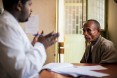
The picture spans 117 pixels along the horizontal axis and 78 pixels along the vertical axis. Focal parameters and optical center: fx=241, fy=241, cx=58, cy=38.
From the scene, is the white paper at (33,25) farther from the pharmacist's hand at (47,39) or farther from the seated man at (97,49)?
the pharmacist's hand at (47,39)

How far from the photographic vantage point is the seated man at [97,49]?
2.39 meters

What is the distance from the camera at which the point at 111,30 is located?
3.40 metres

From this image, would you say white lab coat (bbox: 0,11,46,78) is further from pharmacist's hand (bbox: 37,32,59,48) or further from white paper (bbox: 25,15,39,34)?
white paper (bbox: 25,15,39,34)

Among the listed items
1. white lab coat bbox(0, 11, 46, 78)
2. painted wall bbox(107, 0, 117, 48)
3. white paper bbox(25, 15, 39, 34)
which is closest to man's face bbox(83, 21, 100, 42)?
painted wall bbox(107, 0, 117, 48)

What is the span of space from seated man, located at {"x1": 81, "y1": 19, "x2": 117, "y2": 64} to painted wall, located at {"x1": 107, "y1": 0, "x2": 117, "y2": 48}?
0.49m

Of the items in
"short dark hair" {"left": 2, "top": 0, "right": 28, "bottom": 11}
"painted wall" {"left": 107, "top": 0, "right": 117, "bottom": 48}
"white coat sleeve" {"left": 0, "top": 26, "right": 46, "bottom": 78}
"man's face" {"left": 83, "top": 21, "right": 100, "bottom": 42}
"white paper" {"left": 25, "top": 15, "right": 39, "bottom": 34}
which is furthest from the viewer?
"white paper" {"left": 25, "top": 15, "right": 39, "bottom": 34}

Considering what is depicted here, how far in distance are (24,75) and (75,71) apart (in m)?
0.65

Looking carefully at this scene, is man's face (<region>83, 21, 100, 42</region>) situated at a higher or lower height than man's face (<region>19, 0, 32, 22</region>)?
lower

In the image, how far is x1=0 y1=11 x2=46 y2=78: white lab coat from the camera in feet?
3.72

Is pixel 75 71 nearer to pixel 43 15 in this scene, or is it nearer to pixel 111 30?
pixel 111 30

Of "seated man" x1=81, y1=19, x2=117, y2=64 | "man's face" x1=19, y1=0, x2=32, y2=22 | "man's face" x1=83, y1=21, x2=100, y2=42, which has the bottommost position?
"seated man" x1=81, y1=19, x2=117, y2=64

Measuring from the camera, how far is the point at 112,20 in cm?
331

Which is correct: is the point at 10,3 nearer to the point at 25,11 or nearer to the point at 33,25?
the point at 25,11

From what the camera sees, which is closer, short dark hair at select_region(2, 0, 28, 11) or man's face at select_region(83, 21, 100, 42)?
short dark hair at select_region(2, 0, 28, 11)
